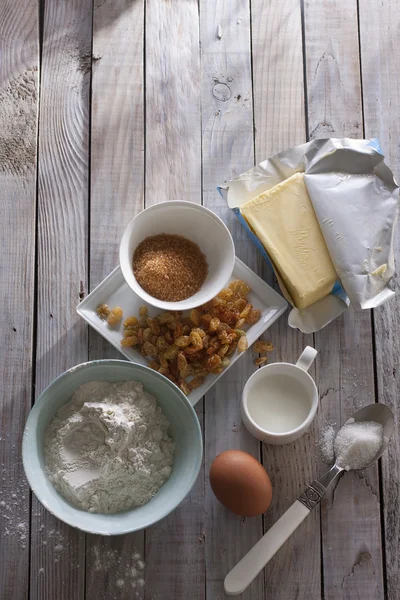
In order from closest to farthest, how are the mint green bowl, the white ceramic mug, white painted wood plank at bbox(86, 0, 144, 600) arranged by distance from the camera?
the mint green bowl, the white ceramic mug, white painted wood plank at bbox(86, 0, 144, 600)

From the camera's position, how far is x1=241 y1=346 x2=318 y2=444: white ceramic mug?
1209 mm

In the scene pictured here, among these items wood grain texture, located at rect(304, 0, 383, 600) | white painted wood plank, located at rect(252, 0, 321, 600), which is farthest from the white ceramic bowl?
wood grain texture, located at rect(304, 0, 383, 600)

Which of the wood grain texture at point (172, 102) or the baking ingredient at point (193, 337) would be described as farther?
the wood grain texture at point (172, 102)

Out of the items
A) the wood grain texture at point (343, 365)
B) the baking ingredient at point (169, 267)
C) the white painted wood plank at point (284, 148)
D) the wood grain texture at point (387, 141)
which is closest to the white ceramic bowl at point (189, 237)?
the baking ingredient at point (169, 267)

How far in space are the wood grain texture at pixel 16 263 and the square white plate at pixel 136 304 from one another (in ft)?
→ 0.47

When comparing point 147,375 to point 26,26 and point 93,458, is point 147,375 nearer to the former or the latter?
point 93,458

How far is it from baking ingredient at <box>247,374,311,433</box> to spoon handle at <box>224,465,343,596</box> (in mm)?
149

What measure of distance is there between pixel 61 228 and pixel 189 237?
265mm

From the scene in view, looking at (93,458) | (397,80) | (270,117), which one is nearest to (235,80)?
(270,117)

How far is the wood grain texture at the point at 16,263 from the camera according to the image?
1.22 metres

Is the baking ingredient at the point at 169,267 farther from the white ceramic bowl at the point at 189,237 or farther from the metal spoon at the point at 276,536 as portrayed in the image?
the metal spoon at the point at 276,536


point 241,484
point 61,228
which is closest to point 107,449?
point 241,484

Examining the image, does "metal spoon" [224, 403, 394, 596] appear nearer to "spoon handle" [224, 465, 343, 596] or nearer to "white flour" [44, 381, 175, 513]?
"spoon handle" [224, 465, 343, 596]

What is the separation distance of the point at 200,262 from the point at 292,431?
36cm
